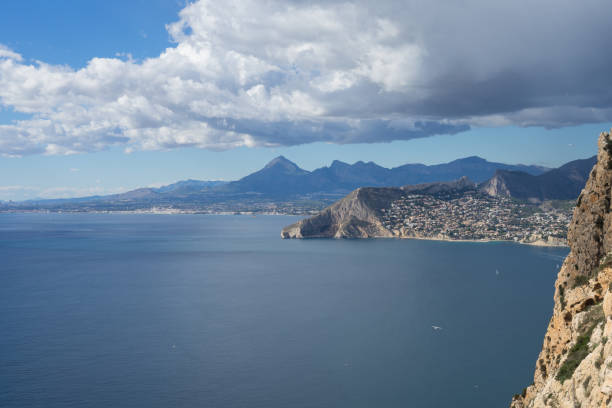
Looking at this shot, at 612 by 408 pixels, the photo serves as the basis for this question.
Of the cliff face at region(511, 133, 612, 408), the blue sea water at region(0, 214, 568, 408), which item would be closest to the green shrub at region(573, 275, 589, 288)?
the cliff face at region(511, 133, 612, 408)

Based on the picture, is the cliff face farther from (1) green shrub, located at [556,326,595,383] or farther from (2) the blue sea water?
(2) the blue sea water

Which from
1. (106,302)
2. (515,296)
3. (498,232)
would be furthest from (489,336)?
(498,232)

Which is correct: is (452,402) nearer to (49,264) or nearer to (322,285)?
(322,285)

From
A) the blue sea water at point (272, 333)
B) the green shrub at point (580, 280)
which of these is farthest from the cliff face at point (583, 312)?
the blue sea water at point (272, 333)

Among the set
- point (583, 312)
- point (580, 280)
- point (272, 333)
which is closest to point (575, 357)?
point (583, 312)

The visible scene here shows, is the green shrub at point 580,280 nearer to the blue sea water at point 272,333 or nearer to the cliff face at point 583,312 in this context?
the cliff face at point 583,312

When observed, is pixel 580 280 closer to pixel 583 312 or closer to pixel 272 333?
pixel 583 312
